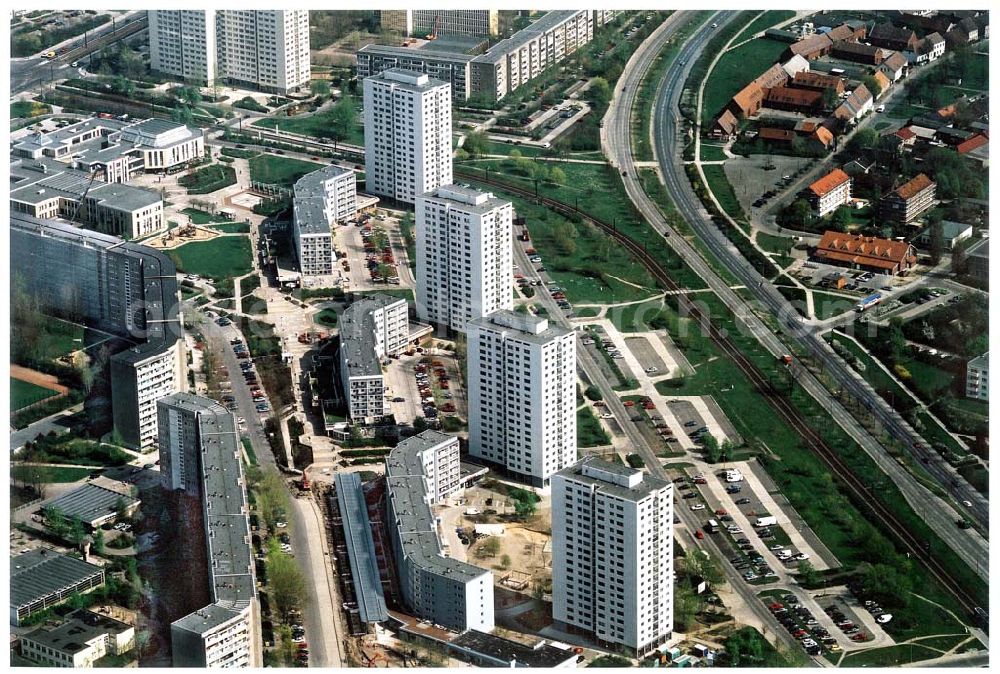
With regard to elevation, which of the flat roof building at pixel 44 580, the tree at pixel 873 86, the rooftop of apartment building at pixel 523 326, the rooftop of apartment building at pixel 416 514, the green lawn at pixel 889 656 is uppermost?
the rooftop of apartment building at pixel 523 326

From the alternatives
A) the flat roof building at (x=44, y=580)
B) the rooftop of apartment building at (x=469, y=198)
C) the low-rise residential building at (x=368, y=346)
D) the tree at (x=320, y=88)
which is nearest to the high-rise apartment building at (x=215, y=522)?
the flat roof building at (x=44, y=580)

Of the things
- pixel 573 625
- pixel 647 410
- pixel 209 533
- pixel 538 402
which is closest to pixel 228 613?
pixel 209 533

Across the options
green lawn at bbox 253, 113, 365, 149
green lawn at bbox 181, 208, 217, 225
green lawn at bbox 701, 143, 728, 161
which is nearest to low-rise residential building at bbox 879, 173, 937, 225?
green lawn at bbox 701, 143, 728, 161

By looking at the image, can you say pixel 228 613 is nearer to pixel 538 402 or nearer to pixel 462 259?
pixel 538 402

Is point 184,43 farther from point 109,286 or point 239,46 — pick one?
point 109,286

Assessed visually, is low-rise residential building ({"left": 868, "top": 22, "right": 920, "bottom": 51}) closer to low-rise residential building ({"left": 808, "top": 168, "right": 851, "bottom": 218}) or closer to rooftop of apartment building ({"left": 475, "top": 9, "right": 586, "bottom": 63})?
rooftop of apartment building ({"left": 475, "top": 9, "right": 586, "bottom": 63})

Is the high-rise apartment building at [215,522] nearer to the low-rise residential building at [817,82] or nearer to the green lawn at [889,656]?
the green lawn at [889,656]
